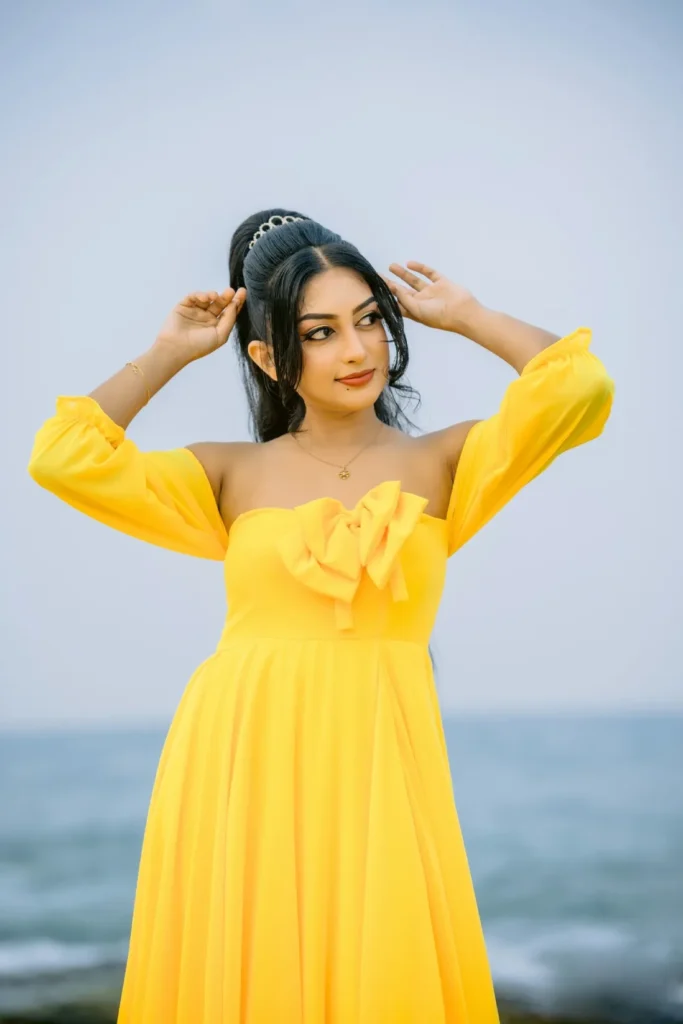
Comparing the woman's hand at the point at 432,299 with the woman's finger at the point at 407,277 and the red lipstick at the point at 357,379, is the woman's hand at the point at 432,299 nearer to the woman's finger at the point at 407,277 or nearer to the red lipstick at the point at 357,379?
the woman's finger at the point at 407,277

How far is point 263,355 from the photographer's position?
5.85 ft

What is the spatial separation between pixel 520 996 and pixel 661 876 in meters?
0.61

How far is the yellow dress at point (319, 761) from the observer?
59.0 inches

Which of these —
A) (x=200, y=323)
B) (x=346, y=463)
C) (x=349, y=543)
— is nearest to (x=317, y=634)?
(x=349, y=543)

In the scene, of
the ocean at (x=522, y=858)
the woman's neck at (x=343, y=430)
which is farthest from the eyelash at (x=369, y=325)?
the ocean at (x=522, y=858)

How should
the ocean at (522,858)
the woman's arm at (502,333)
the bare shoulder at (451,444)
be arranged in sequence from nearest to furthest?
the woman's arm at (502,333), the bare shoulder at (451,444), the ocean at (522,858)

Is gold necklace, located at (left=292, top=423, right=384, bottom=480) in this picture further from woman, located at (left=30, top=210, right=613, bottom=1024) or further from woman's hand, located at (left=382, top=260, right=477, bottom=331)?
woman's hand, located at (left=382, top=260, right=477, bottom=331)

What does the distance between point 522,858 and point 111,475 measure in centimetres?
223

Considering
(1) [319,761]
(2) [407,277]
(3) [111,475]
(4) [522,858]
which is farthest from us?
(4) [522,858]

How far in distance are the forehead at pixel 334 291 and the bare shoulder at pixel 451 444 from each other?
0.22 metres

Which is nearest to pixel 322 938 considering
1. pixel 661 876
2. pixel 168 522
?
pixel 168 522

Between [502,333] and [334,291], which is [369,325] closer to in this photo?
[334,291]

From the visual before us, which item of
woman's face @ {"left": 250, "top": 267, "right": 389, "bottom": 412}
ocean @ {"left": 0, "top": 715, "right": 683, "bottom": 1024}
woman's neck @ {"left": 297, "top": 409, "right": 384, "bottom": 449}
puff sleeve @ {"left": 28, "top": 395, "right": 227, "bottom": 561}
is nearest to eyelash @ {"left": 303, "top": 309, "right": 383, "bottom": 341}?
woman's face @ {"left": 250, "top": 267, "right": 389, "bottom": 412}

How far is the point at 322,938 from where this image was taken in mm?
1510
